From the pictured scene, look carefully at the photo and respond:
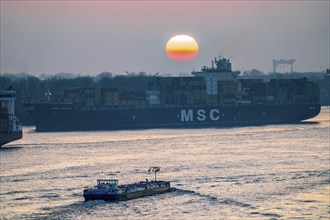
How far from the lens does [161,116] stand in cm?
9294

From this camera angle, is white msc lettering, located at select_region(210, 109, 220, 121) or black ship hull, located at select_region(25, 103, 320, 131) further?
white msc lettering, located at select_region(210, 109, 220, 121)

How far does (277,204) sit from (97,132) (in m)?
45.8

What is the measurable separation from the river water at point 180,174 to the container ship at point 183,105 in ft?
48.9

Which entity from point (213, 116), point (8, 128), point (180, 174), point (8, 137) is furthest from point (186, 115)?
point (180, 174)

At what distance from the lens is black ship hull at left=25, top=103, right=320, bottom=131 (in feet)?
286

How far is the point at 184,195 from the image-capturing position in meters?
38.9

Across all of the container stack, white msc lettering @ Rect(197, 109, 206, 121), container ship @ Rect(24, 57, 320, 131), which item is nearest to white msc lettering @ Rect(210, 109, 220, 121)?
container ship @ Rect(24, 57, 320, 131)

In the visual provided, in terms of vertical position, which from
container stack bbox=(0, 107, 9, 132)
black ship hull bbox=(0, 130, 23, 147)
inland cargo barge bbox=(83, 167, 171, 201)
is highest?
container stack bbox=(0, 107, 9, 132)

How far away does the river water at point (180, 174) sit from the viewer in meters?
35.4

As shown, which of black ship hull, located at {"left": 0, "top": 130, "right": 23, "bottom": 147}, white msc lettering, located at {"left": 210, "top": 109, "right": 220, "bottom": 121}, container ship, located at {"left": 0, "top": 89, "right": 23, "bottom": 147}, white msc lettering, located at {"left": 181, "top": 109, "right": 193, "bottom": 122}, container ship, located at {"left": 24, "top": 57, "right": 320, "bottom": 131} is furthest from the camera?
white msc lettering, located at {"left": 210, "top": 109, "right": 220, "bottom": 121}

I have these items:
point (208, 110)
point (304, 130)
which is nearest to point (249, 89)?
point (208, 110)

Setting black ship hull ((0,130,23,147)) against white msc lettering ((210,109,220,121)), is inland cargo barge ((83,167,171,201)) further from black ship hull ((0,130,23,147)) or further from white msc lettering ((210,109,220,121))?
white msc lettering ((210,109,220,121))

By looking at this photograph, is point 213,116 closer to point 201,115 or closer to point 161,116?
point 201,115

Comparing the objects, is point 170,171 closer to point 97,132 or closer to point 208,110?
point 97,132
